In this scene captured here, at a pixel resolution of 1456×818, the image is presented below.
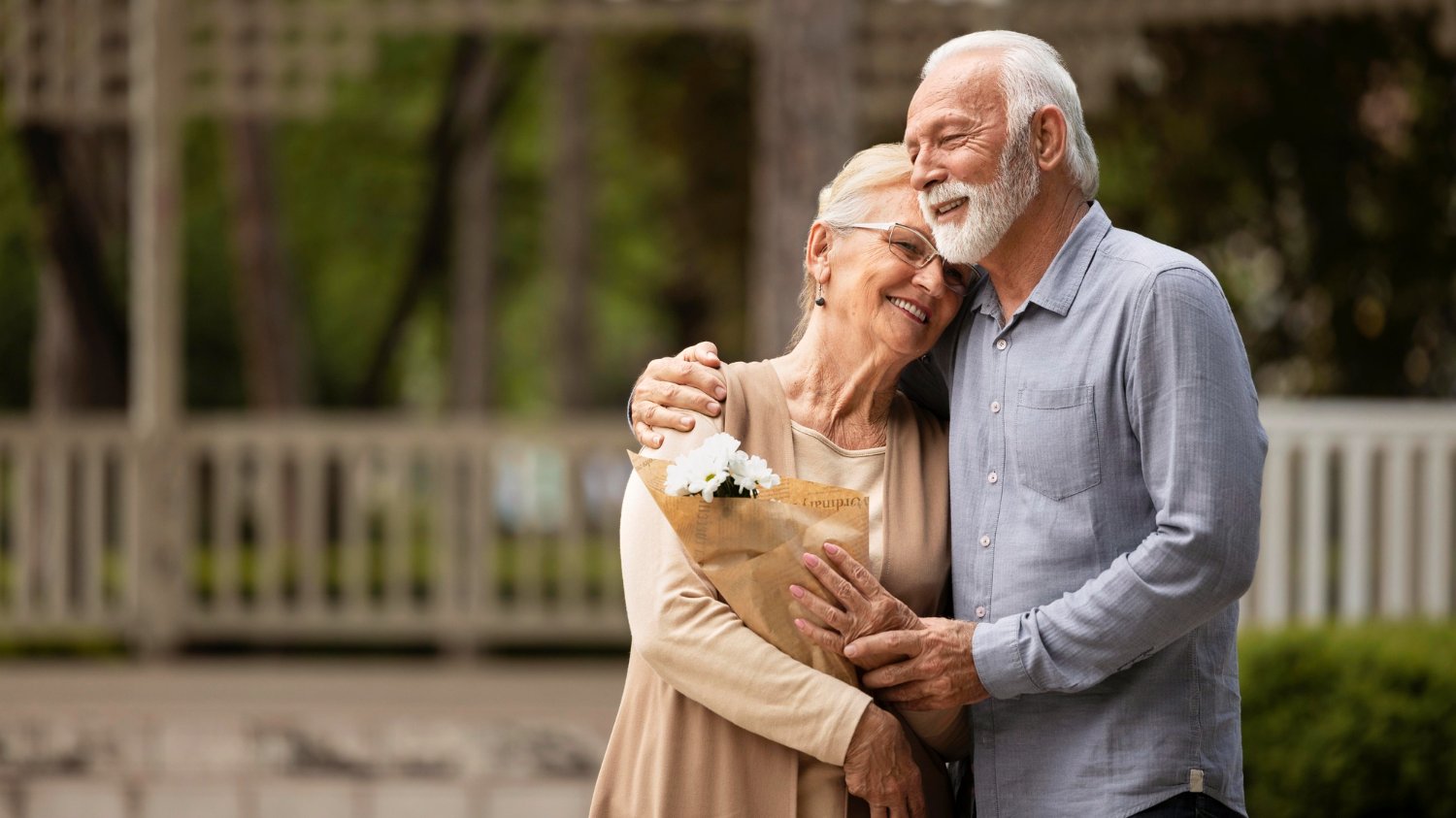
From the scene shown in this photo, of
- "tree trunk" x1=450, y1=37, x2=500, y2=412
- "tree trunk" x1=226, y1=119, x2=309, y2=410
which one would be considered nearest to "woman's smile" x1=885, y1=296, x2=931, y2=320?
"tree trunk" x1=226, y1=119, x2=309, y2=410

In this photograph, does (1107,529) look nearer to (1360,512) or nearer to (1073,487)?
(1073,487)

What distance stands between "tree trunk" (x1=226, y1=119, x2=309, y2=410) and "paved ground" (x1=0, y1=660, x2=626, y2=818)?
5.09 meters

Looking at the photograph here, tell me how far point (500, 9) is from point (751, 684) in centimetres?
663

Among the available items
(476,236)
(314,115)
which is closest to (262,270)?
(476,236)

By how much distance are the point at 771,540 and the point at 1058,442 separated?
44cm

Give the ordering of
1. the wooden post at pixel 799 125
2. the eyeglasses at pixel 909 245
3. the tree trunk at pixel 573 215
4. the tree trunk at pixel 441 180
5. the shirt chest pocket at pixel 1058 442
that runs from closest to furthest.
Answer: the shirt chest pocket at pixel 1058 442 < the eyeglasses at pixel 909 245 < the wooden post at pixel 799 125 < the tree trunk at pixel 573 215 < the tree trunk at pixel 441 180

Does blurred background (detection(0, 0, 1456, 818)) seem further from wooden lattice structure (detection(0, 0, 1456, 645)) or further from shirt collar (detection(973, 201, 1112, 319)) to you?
shirt collar (detection(973, 201, 1112, 319))

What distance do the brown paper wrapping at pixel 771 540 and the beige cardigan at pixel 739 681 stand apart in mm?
38

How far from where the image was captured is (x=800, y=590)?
233 cm

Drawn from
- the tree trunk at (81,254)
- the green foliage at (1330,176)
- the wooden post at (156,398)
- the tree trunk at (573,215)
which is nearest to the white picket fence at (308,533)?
the wooden post at (156,398)

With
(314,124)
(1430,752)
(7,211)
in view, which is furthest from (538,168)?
(1430,752)

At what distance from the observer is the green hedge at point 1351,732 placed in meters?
4.86

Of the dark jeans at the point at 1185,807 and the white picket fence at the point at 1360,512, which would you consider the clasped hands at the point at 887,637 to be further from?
the white picket fence at the point at 1360,512

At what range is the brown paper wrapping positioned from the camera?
2.31 metres
